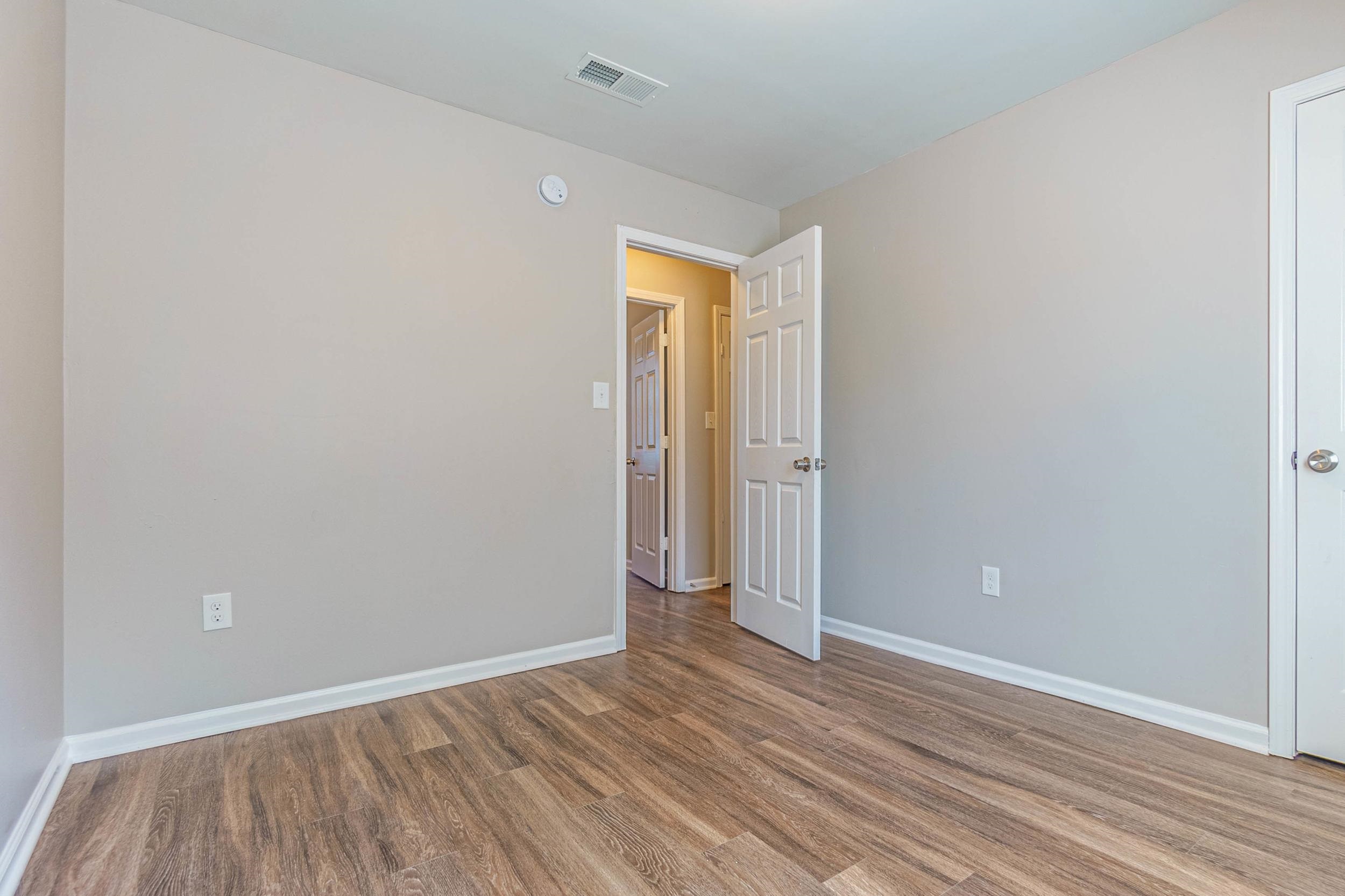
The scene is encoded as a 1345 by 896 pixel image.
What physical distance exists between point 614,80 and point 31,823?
2.80m

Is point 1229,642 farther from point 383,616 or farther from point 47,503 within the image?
point 47,503

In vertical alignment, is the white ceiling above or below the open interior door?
above

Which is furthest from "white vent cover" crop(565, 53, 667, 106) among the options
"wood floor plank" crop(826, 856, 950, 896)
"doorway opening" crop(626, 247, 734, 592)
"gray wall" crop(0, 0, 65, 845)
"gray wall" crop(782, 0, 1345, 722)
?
"wood floor plank" crop(826, 856, 950, 896)

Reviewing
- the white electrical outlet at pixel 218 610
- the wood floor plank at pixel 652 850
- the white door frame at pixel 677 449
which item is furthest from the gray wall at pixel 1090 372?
the white electrical outlet at pixel 218 610

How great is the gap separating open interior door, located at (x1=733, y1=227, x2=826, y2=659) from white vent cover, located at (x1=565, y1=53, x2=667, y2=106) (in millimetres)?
959

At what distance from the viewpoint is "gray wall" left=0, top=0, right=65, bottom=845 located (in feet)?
4.54

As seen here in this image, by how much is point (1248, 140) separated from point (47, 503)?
3746 mm

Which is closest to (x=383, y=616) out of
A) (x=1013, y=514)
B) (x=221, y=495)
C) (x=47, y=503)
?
(x=221, y=495)

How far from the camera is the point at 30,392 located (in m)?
1.58

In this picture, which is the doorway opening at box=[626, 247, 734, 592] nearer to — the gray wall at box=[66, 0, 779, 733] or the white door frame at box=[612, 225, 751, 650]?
the white door frame at box=[612, 225, 751, 650]

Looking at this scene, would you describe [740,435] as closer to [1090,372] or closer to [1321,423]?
[1090,372]

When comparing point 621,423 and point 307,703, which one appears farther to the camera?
point 621,423

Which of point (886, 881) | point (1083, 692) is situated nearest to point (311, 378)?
point (886, 881)

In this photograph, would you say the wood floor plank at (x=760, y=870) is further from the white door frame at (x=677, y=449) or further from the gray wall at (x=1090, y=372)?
the white door frame at (x=677, y=449)
